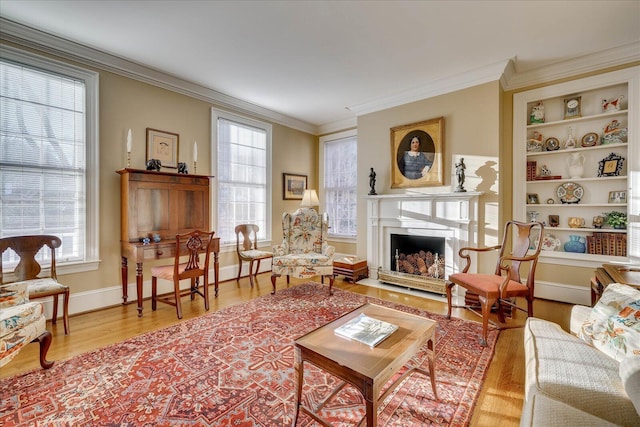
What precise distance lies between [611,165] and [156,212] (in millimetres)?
5068

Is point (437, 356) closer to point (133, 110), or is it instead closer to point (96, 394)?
point (96, 394)

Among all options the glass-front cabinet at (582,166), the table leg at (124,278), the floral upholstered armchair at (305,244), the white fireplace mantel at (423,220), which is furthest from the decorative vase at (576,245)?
the table leg at (124,278)

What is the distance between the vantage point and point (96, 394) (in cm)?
168

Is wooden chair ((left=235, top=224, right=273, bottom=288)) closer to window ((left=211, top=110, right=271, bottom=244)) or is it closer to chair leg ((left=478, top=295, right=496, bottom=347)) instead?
window ((left=211, top=110, right=271, bottom=244))

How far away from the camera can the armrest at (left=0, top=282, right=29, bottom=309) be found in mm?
1848

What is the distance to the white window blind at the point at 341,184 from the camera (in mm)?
5188

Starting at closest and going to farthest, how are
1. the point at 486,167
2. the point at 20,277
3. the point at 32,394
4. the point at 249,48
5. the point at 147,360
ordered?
the point at 32,394, the point at 147,360, the point at 20,277, the point at 249,48, the point at 486,167

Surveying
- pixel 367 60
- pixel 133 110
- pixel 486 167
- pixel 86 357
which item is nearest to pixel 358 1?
pixel 367 60

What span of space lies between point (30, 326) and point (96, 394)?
24.2 inches

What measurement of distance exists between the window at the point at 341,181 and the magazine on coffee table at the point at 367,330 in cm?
350

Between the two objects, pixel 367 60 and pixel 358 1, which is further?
pixel 367 60

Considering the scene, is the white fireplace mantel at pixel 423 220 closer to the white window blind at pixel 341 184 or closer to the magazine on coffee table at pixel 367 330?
the white window blind at pixel 341 184

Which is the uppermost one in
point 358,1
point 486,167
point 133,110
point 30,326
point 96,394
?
point 358,1

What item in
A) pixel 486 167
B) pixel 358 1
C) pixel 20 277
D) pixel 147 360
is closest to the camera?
pixel 147 360
